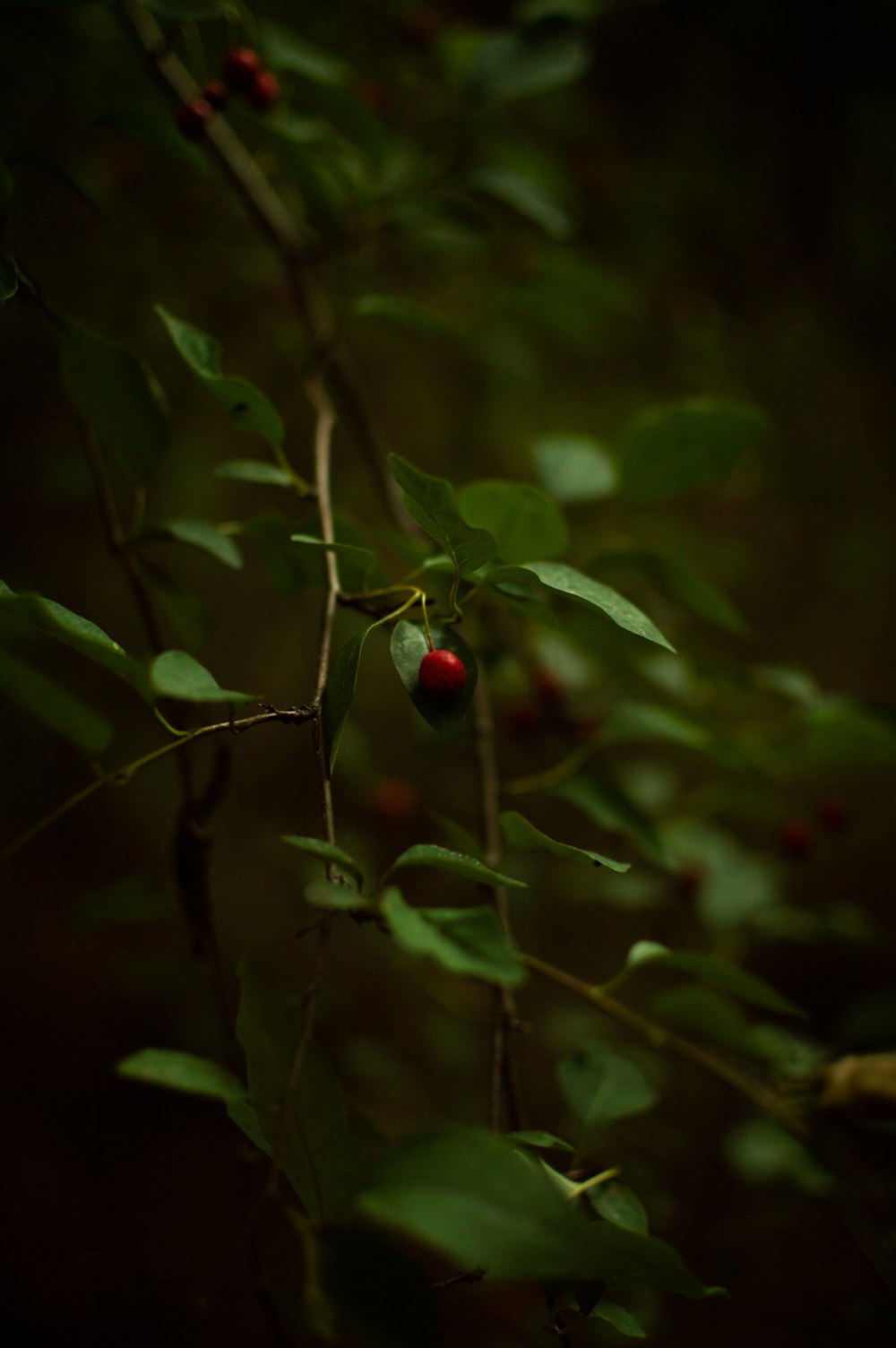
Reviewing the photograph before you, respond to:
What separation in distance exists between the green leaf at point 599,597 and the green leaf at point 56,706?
0.30 meters

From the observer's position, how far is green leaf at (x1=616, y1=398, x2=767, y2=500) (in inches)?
25.5

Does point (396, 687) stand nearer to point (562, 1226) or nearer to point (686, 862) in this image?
point (686, 862)

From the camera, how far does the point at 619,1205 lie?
1.49 ft

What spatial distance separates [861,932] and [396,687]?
1330mm

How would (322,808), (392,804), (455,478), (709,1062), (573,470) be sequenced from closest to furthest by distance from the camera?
(322,808) → (709,1062) → (573,470) → (392,804) → (455,478)

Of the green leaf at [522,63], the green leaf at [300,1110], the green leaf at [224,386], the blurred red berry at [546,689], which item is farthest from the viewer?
the blurred red berry at [546,689]

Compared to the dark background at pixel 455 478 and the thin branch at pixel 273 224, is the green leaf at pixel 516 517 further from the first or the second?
the dark background at pixel 455 478

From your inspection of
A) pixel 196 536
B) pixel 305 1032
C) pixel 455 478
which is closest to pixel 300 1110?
pixel 305 1032

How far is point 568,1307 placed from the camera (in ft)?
1.32

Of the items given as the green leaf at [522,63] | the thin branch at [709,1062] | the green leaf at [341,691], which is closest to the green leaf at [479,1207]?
the green leaf at [341,691]

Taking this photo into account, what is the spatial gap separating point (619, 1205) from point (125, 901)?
43 centimetres

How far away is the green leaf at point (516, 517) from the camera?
20.3 inches

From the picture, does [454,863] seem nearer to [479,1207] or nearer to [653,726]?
[479,1207]

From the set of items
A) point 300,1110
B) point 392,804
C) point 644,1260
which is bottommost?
point 392,804
